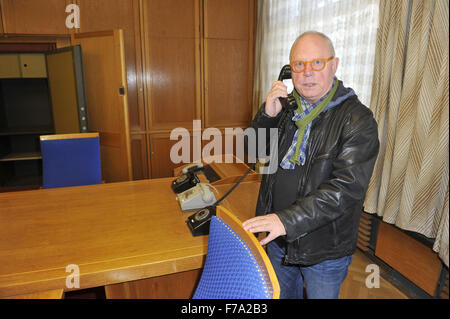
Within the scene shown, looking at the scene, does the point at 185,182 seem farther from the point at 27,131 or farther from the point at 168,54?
the point at 27,131

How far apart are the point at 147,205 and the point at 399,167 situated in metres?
1.50

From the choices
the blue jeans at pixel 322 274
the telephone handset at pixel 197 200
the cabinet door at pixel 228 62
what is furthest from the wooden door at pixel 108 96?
the blue jeans at pixel 322 274

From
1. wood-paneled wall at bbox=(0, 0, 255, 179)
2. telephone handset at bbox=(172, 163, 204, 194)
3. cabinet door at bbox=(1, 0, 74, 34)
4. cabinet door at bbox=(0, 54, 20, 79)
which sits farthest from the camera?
cabinet door at bbox=(0, 54, 20, 79)

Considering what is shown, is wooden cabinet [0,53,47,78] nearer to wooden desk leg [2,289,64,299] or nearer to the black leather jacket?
wooden desk leg [2,289,64,299]

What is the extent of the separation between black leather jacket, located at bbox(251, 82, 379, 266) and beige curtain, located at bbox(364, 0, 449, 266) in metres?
0.72

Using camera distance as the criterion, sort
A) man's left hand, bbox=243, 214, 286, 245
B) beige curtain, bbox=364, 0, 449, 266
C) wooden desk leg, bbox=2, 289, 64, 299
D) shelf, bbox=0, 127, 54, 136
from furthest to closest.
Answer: shelf, bbox=0, 127, 54, 136, beige curtain, bbox=364, 0, 449, 266, wooden desk leg, bbox=2, 289, 64, 299, man's left hand, bbox=243, 214, 286, 245

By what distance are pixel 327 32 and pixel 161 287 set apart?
7.69ft

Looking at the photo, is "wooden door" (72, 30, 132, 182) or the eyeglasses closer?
the eyeglasses

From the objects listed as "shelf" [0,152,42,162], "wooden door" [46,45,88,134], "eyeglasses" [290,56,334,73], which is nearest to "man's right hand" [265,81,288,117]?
"eyeglasses" [290,56,334,73]

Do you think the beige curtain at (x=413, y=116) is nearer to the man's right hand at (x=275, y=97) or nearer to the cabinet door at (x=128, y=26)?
the man's right hand at (x=275, y=97)

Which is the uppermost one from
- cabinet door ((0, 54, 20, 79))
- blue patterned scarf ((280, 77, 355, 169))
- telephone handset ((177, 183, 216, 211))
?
cabinet door ((0, 54, 20, 79))

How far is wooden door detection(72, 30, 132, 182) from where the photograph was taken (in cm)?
326

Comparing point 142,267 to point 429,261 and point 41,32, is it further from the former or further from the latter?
point 41,32
